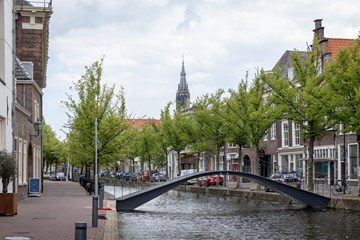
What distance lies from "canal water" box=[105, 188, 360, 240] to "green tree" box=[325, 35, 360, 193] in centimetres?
456

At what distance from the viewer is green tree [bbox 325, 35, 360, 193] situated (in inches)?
1164

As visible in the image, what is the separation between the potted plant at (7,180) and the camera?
20703mm

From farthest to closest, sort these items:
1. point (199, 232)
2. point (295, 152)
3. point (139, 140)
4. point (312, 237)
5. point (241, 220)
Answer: point (139, 140)
point (295, 152)
point (241, 220)
point (199, 232)
point (312, 237)

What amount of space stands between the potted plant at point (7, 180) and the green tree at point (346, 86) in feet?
52.5

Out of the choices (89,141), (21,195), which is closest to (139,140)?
(89,141)

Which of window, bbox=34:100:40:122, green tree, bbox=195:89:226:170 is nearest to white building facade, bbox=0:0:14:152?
window, bbox=34:100:40:122

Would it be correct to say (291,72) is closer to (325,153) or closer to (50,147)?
(325,153)

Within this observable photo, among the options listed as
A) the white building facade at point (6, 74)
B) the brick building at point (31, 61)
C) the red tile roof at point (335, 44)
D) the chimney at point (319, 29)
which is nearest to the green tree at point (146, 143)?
the chimney at point (319, 29)

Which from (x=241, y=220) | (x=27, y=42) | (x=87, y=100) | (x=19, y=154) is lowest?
(x=241, y=220)

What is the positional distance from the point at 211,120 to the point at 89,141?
15223mm

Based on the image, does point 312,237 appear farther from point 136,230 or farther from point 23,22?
point 23,22

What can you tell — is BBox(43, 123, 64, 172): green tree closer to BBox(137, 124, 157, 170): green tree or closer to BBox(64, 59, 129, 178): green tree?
BBox(137, 124, 157, 170): green tree

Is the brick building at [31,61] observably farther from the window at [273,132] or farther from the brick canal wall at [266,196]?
the window at [273,132]

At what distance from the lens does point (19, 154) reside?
3075cm
